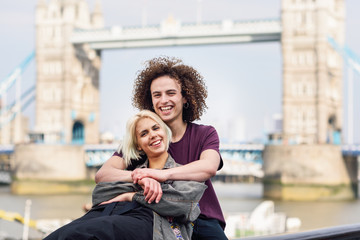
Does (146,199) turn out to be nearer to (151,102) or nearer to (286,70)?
(151,102)

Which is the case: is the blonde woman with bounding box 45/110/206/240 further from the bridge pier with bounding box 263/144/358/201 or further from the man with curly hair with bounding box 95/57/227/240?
the bridge pier with bounding box 263/144/358/201

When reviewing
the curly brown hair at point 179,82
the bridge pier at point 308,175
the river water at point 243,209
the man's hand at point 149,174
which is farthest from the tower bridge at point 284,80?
the man's hand at point 149,174

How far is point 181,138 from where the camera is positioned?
202cm

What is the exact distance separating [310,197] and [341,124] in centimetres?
801

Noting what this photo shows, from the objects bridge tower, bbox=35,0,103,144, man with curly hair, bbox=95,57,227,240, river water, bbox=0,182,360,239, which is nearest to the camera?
man with curly hair, bbox=95,57,227,240

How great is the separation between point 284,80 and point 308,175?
7109mm

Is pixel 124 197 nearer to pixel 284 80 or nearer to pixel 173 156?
pixel 173 156

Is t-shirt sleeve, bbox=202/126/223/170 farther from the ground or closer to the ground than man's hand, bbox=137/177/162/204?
farther from the ground

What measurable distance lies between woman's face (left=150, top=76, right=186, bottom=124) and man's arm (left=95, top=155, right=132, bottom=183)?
208 mm

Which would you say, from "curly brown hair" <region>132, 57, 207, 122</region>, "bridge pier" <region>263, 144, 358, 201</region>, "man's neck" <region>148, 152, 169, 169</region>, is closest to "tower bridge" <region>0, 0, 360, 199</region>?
"bridge pier" <region>263, 144, 358, 201</region>

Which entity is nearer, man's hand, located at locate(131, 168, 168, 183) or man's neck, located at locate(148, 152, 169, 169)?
man's hand, located at locate(131, 168, 168, 183)

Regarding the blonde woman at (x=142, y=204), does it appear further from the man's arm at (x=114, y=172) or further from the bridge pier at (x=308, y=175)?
the bridge pier at (x=308, y=175)

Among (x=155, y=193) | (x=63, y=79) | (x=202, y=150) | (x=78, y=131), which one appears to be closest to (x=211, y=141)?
(x=202, y=150)

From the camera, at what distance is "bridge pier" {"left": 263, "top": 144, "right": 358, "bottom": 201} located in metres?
28.7
